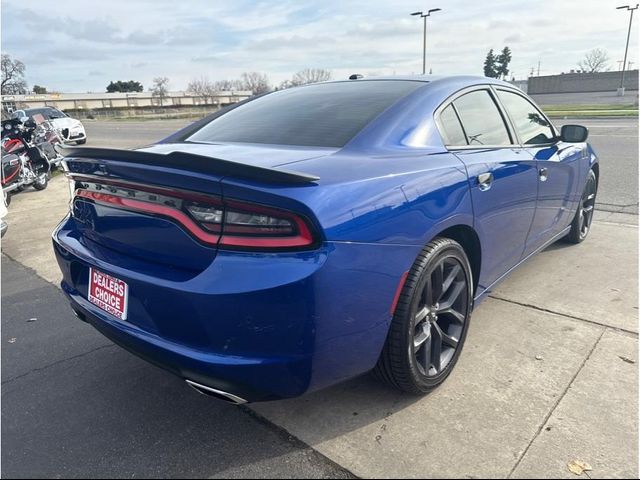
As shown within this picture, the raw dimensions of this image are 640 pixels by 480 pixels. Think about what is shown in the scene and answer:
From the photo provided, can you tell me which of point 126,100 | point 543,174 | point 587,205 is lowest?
point 587,205

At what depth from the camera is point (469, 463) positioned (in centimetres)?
201

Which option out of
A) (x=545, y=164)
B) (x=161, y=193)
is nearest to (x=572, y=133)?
(x=545, y=164)

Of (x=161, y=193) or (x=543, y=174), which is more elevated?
(x=161, y=193)

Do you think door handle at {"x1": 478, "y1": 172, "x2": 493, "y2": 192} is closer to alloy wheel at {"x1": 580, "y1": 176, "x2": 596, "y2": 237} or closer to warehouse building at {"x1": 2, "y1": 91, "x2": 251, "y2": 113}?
alloy wheel at {"x1": 580, "y1": 176, "x2": 596, "y2": 237}

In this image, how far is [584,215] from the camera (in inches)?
188

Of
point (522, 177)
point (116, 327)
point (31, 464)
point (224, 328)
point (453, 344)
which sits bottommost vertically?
point (31, 464)

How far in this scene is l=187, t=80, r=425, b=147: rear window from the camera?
2531mm

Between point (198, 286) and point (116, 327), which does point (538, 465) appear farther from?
point (116, 327)

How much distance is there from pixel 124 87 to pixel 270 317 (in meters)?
113

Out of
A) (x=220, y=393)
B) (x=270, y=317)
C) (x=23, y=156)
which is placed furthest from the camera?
(x=23, y=156)

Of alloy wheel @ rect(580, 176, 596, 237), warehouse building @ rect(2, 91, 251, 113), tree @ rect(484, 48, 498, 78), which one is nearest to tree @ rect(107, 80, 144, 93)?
warehouse building @ rect(2, 91, 251, 113)

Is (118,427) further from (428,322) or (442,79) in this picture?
(442,79)

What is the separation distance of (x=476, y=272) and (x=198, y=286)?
65.5 inches

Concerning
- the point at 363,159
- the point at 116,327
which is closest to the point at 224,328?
the point at 116,327
